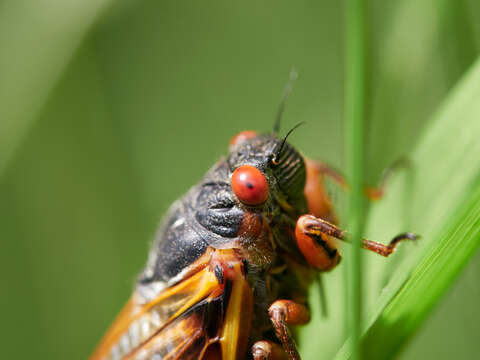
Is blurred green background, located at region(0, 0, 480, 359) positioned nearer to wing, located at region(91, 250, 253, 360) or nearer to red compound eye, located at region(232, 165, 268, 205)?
wing, located at region(91, 250, 253, 360)

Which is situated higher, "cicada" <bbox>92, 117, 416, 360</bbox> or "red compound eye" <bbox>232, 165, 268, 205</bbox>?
"red compound eye" <bbox>232, 165, 268, 205</bbox>

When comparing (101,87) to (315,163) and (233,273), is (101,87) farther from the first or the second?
(233,273)

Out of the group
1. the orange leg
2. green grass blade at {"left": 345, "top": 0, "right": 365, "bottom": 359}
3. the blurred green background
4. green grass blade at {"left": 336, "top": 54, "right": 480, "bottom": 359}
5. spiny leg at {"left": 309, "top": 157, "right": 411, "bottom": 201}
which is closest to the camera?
green grass blade at {"left": 345, "top": 0, "right": 365, "bottom": 359}

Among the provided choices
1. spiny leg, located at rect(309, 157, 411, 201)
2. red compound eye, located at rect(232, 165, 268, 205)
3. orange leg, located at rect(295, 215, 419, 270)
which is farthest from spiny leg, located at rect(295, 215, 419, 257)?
spiny leg, located at rect(309, 157, 411, 201)

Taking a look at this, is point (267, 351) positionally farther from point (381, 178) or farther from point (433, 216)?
point (381, 178)

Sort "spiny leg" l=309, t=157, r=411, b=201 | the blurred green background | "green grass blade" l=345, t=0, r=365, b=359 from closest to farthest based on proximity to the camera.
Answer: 1. "green grass blade" l=345, t=0, r=365, b=359
2. "spiny leg" l=309, t=157, r=411, b=201
3. the blurred green background

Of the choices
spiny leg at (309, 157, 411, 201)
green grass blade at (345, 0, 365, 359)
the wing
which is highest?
green grass blade at (345, 0, 365, 359)
